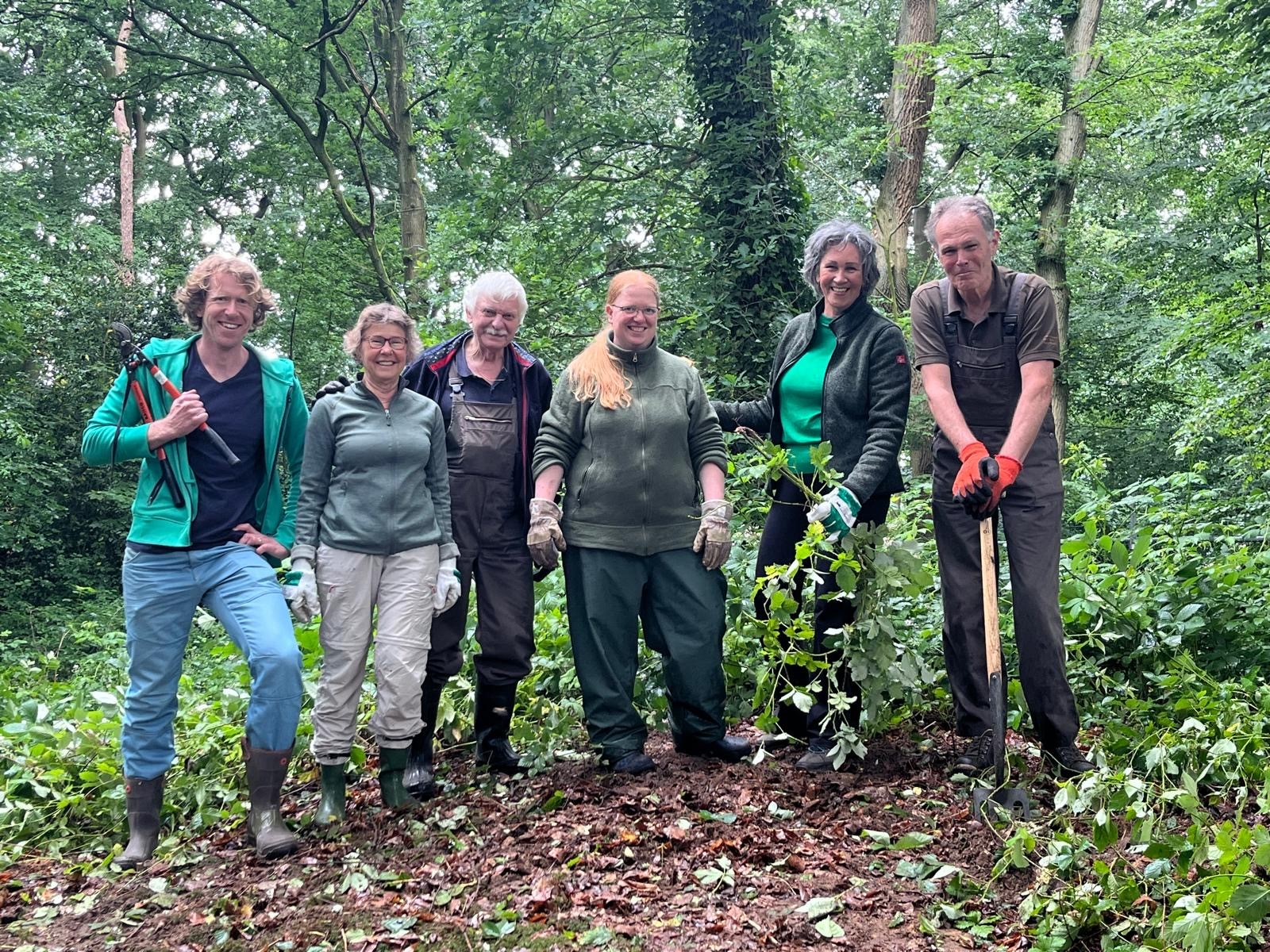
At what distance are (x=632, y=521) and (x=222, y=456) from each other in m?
1.56

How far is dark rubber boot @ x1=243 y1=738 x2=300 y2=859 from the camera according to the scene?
12.3 ft

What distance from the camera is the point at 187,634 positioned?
3686 mm

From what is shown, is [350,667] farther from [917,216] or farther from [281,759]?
[917,216]

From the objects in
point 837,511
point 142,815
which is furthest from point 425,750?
point 837,511

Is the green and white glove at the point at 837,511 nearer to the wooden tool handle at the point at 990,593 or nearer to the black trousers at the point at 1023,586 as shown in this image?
the black trousers at the point at 1023,586

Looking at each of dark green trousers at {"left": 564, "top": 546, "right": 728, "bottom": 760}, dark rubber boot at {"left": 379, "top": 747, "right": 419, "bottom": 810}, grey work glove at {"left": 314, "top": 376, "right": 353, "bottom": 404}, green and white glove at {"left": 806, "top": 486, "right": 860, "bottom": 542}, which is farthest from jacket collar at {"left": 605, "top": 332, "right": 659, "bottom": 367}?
dark rubber boot at {"left": 379, "top": 747, "right": 419, "bottom": 810}

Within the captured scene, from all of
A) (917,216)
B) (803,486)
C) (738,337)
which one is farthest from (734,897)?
(917,216)

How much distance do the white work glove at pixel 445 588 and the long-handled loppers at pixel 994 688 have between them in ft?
6.53

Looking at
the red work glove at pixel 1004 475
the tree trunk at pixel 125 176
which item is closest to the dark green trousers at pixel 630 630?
the red work glove at pixel 1004 475

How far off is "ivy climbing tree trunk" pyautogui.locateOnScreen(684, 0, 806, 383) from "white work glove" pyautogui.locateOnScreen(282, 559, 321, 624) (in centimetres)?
452

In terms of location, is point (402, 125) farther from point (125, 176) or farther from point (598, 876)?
point (598, 876)

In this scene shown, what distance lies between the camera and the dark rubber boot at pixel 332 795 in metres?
3.97

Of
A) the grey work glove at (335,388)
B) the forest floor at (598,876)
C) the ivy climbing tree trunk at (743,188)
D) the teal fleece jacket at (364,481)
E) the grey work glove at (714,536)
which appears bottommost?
the forest floor at (598,876)

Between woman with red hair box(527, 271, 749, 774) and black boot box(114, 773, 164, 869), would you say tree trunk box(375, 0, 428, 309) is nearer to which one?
woman with red hair box(527, 271, 749, 774)
